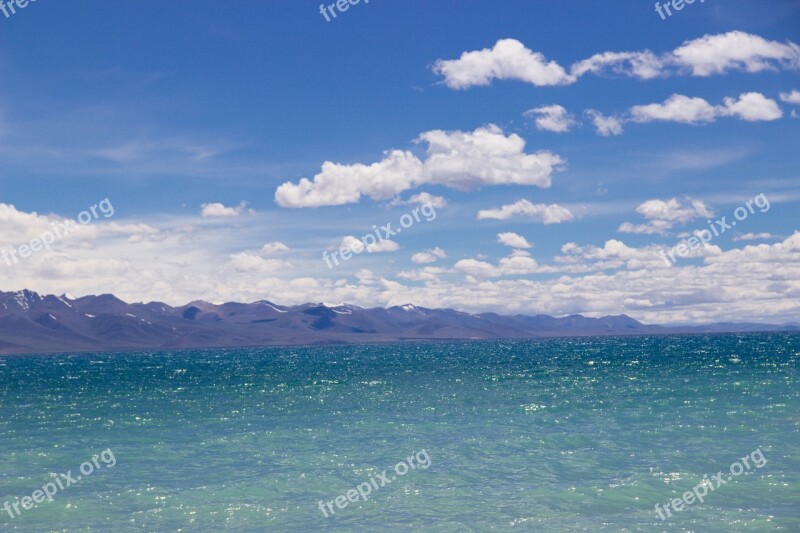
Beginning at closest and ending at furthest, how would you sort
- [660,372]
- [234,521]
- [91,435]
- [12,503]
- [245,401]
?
[234,521], [12,503], [91,435], [245,401], [660,372]

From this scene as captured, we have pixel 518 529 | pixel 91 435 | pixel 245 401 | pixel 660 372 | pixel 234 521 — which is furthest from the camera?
pixel 660 372

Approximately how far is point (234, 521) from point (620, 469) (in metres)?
15.4

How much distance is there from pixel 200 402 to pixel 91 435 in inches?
795

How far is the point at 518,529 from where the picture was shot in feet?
73.5

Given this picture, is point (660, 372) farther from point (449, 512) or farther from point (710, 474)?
point (449, 512)

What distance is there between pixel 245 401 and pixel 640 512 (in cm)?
4573

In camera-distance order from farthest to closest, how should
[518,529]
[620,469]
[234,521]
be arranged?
[620,469], [234,521], [518,529]

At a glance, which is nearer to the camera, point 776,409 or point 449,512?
point 449,512

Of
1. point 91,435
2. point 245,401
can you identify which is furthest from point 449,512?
point 245,401

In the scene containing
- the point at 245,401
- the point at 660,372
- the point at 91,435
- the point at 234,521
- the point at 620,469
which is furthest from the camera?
the point at 660,372

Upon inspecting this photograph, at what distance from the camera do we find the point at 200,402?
6406 centimetres

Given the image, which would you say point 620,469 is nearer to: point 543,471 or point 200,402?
point 543,471

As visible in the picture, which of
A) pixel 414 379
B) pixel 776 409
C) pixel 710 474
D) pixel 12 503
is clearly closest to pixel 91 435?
pixel 12 503

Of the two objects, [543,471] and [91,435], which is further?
[91,435]
